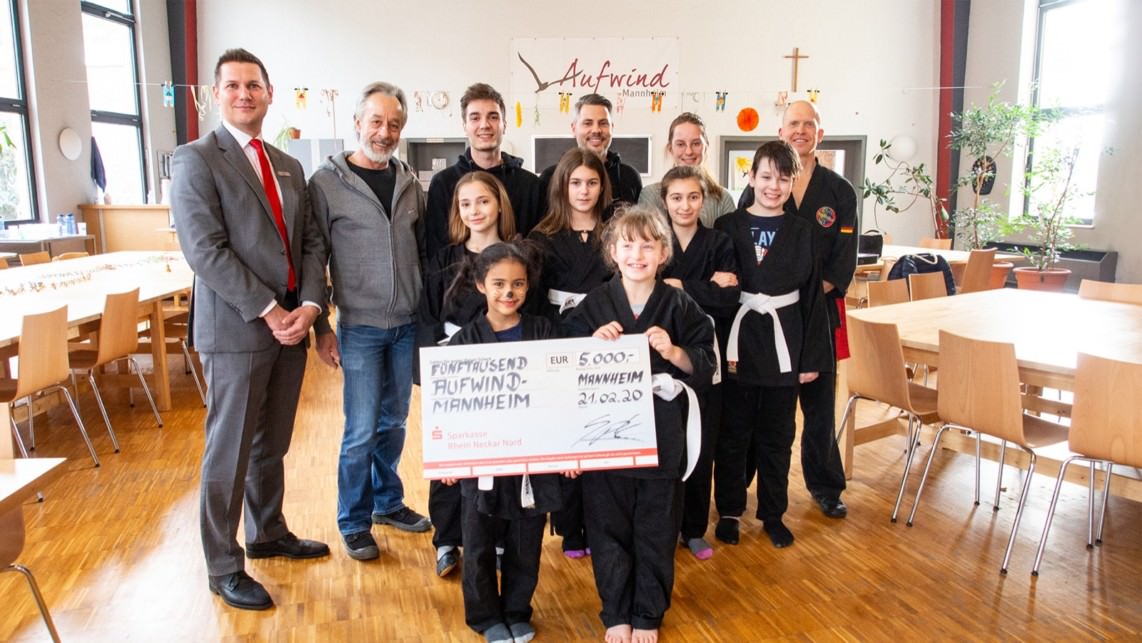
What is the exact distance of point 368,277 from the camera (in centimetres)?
273

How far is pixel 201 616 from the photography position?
248 cm

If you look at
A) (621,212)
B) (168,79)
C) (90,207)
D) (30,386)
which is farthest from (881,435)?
(168,79)

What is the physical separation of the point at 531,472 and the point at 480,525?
26 cm

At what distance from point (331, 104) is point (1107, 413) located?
9.26m

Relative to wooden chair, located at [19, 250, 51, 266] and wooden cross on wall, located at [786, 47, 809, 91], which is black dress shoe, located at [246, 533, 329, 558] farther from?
wooden cross on wall, located at [786, 47, 809, 91]

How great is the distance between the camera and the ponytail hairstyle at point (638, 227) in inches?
89.7

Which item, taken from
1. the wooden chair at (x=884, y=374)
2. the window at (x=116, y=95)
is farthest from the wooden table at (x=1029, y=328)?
the window at (x=116, y=95)

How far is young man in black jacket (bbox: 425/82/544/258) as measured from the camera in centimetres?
277

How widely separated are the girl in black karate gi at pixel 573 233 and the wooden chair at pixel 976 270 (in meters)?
4.52

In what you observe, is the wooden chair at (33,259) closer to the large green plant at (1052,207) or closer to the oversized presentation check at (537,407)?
the oversized presentation check at (537,407)

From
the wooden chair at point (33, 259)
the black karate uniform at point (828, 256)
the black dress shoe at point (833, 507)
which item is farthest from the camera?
the wooden chair at point (33, 259)

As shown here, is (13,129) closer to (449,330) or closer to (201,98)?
(201,98)

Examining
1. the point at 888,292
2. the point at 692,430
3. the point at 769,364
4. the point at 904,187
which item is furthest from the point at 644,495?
the point at 904,187

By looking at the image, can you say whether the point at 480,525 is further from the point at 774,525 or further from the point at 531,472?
the point at 774,525
